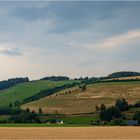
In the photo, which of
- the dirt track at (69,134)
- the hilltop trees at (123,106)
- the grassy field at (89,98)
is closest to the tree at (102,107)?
the grassy field at (89,98)

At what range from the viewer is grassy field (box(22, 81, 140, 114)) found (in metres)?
158

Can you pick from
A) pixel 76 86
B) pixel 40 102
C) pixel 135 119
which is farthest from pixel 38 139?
pixel 76 86

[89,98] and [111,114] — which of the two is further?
[89,98]

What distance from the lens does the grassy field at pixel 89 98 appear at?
15762cm

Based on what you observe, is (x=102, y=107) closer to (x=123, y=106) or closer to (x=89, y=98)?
(x=123, y=106)

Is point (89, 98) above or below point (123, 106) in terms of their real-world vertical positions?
above

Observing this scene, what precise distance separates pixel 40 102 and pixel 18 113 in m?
32.1

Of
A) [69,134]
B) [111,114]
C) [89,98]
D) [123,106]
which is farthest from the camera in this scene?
[89,98]

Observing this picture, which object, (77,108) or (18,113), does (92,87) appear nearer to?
(77,108)

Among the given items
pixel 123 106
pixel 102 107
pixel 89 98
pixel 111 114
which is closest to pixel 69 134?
pixel 111 114

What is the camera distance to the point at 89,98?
171 meters

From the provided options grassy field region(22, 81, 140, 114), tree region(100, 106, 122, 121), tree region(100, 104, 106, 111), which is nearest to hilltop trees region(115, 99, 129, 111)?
tree region(100, 104, 106, 111)

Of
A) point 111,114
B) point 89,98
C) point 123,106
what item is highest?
point 89,98

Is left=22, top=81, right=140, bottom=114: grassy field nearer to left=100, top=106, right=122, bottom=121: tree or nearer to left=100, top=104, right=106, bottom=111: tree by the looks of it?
left=100, top=104, right=106, bottom=111: tree
